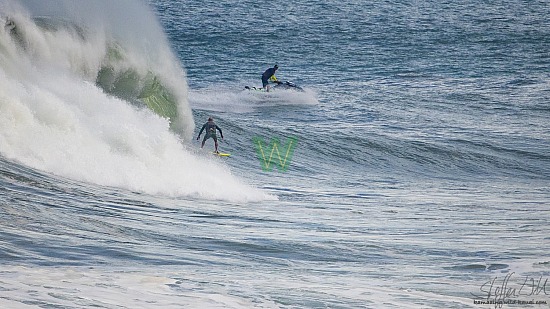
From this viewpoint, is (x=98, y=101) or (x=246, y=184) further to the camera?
(x=246, y=184)

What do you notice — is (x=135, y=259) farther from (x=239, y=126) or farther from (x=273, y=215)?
(x=239, y=126)

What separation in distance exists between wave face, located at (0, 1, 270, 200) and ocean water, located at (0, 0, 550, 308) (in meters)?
0.04

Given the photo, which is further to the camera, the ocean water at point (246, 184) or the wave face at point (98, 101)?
the wave face at point (98, 101)

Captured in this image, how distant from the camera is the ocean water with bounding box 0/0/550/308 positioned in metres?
7.60

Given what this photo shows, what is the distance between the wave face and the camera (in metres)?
12.3

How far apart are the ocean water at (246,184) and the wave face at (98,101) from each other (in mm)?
39

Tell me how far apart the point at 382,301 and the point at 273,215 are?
538 centimetres

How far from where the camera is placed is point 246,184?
1602 cm

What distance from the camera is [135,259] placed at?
8203 millimetres

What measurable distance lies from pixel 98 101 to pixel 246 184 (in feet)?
9.57

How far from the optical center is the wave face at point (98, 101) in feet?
40.4

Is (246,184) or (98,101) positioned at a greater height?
(98,101)

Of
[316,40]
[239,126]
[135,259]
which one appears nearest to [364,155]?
[239,126]

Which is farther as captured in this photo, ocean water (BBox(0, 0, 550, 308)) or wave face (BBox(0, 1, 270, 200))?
wave face (BBox(0, 1, 270, 200))
